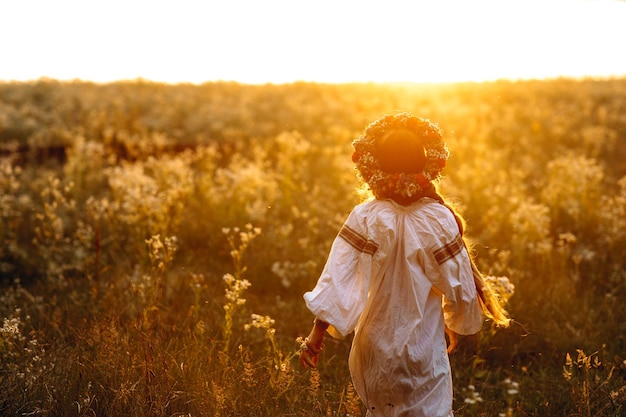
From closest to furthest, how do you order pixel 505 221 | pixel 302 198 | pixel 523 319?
pixel 523 319, pixel 505 221, pixel 302 198

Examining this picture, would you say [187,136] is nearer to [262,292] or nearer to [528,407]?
[262,292]


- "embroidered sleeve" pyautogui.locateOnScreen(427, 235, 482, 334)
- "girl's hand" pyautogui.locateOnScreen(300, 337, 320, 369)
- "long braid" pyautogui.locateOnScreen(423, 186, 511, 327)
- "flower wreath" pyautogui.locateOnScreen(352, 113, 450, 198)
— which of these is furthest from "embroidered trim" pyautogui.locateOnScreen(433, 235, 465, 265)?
"girl's hand" pyautogui.locateOnScreen(300, 337, 320, 369)

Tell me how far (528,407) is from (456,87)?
19876 mm

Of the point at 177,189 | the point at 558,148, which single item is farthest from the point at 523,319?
the point at 558,148

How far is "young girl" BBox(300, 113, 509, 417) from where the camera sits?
3344 mm

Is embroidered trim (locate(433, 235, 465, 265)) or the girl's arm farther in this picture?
embroidered trim (locate(433, 235, 465, 265))

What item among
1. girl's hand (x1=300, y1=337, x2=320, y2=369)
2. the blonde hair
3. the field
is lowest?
the field

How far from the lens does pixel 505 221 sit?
7.83 metres

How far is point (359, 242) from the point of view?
3.42 metres

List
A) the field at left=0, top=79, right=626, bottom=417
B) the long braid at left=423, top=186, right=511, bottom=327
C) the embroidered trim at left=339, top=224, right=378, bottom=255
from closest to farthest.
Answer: the embroidered trim at left=339, top=224, right=378, bottom=255 < the long braid at left=423, top=186, right=511, bottom=327 < the field at left=0, top=79, right=626, bottom=417

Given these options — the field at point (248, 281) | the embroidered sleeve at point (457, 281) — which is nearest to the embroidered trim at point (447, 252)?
the embroidered sleeve at point (457, 281)

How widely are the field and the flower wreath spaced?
316mm

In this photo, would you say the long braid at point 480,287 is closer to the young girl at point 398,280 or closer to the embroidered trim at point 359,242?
the young girl at point 398,280

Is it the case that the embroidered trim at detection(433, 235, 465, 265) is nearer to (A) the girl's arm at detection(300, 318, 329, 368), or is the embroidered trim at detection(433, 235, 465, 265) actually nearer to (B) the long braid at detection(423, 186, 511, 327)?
(B) the long braid at detection(423, 186, 511, 327)
